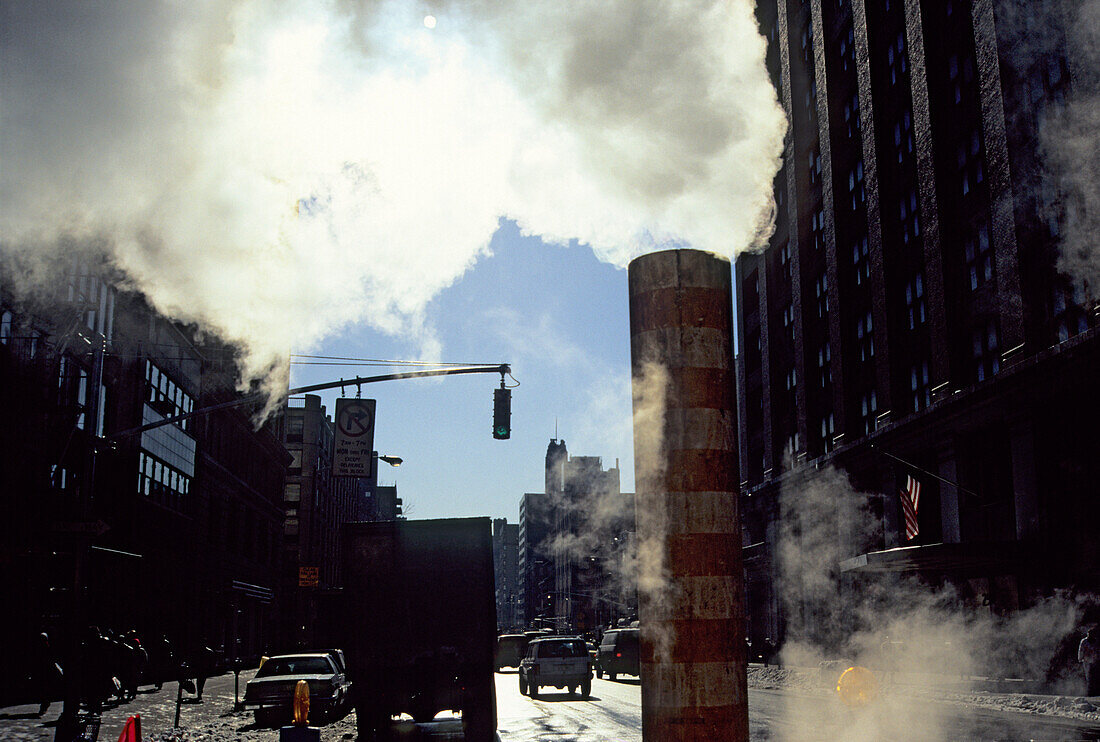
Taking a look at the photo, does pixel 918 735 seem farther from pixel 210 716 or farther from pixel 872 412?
pixel 872 412

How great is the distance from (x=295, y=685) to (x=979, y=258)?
25131 millimetres

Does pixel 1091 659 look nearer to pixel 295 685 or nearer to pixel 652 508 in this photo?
pixel 295 685

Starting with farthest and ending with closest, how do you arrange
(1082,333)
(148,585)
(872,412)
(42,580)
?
1. (872,412)
2. (148,585)
3. (42,580)
4. (1082,333)

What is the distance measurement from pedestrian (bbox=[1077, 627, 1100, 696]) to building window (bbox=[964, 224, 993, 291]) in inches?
498

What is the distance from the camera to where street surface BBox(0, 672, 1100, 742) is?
531 inches

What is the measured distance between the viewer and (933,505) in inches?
1270

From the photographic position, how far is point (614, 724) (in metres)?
17.0

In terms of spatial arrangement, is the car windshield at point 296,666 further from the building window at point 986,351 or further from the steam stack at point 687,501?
the building window at point 986,351

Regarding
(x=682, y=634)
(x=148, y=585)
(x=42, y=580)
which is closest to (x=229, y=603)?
(x=148, y=585)

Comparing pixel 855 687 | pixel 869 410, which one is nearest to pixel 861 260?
pixel 869 410

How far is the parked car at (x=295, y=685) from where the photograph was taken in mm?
17891

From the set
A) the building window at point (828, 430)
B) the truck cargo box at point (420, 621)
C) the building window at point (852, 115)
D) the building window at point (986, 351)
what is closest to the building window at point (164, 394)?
the truck cargo box at point (420, 621)

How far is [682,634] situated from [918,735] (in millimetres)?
10888

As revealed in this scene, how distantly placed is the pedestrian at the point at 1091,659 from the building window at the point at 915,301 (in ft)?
49.9
